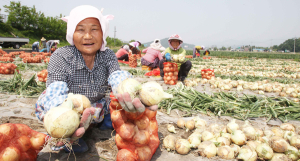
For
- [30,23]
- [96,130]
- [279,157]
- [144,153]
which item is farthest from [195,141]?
[30,23]

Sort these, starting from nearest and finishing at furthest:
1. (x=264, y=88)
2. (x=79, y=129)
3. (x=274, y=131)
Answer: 1. (x=79, y=129)
2. (x=274, y=131)
3. (x=264, y=88)

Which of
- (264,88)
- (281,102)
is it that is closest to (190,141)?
(281,102)

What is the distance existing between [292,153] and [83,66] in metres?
2.18

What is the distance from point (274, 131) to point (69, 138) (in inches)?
83.5

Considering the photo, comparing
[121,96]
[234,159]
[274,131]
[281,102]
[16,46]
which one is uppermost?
[16,46]

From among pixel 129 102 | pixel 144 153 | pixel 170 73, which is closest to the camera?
pixel 129 102

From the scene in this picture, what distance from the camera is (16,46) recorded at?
19891mm

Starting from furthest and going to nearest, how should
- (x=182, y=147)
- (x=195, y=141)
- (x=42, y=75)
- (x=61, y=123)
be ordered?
(x=42, y=75) → (x=195, y=141) → (x=182, y=147) → (x=61, y=123)

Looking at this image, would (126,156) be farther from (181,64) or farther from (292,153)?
(181,64)

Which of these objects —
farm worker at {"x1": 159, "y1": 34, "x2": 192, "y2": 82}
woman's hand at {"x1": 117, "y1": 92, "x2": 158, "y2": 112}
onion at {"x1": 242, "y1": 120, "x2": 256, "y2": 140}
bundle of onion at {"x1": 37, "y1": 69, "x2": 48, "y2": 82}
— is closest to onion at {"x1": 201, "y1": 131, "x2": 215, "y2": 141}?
onion at {"x1": 242, "y1": 120, "x2": 256, "y2": 140}

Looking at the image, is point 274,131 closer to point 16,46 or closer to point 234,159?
point 234,159

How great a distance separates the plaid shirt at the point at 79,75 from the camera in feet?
5.44

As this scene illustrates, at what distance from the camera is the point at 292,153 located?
1.63 metres

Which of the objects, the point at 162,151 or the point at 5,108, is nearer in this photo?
the point at 162,151
